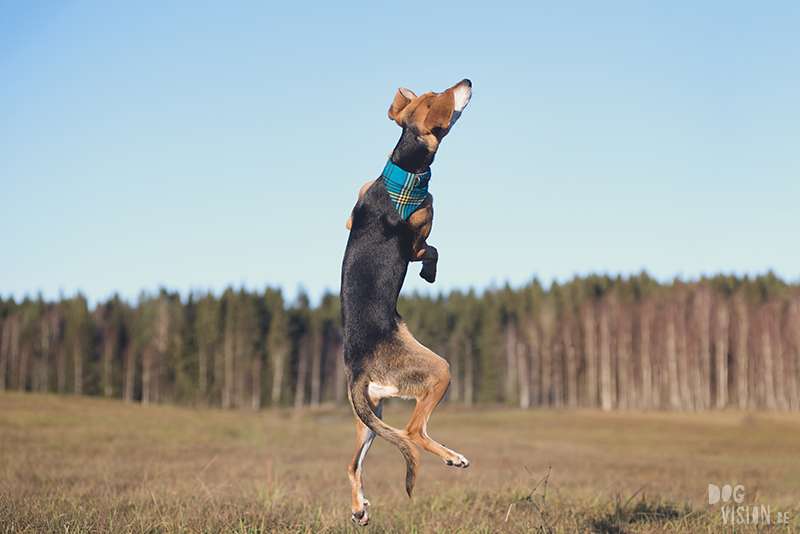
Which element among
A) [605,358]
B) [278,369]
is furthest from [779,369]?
[278,369]

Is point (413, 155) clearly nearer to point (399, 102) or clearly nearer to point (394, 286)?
point (399, 102)

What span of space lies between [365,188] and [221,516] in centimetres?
395

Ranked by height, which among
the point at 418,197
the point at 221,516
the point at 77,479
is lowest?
the point at 77,479

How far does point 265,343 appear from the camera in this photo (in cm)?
7444

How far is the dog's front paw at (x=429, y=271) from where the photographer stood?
10.9ft

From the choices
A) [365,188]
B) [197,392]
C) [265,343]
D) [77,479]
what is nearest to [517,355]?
[265,343]

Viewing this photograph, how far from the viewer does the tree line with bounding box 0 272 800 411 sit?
6159cm

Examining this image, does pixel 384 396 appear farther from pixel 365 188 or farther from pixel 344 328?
pixel 365 188

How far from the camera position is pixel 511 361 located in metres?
74.4

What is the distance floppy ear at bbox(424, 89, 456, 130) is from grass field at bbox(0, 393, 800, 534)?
12.6 ft

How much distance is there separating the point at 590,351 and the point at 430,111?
227 ft

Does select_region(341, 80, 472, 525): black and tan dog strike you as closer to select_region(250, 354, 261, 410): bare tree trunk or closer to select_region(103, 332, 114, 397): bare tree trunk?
select_region(250, 354, 261, 410): bare tree trunk

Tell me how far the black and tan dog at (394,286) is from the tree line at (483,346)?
63.8 m

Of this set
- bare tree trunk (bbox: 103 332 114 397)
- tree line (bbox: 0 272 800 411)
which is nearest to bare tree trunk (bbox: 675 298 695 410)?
tree line (bbox: 0 272 800 411)
